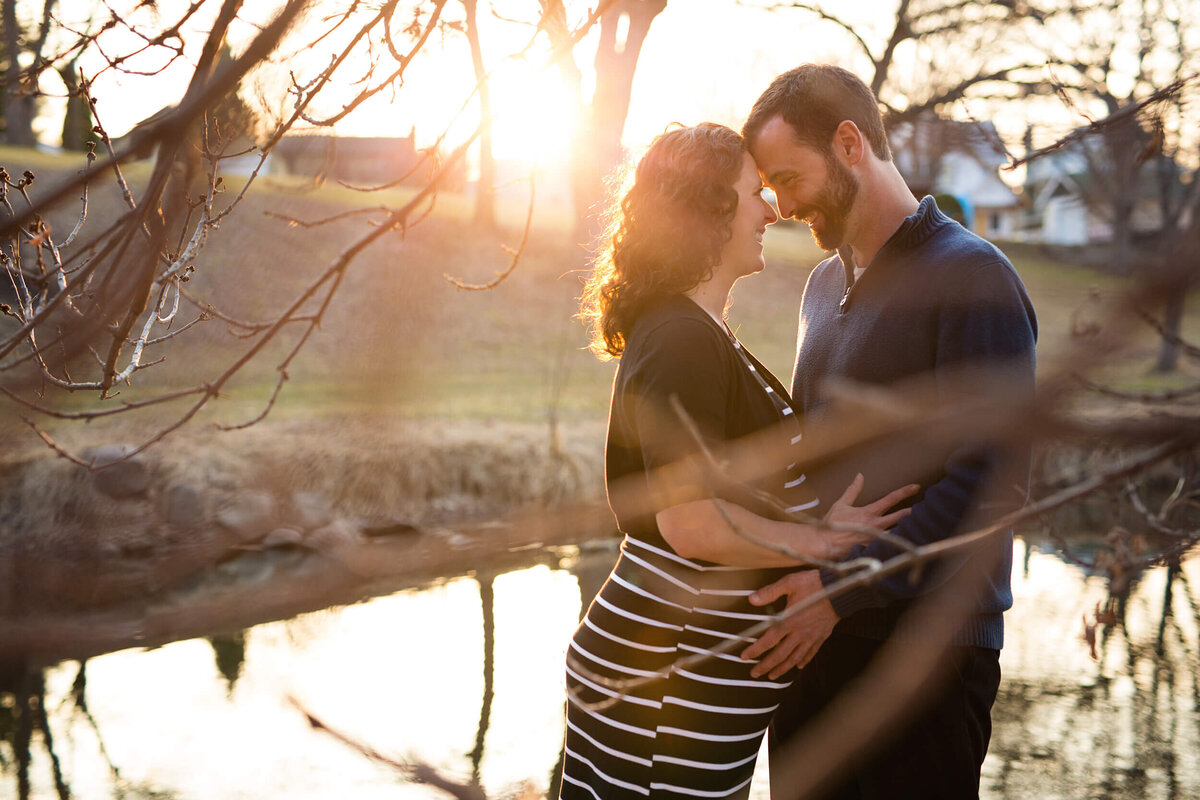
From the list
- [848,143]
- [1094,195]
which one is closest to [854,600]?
[848,143]

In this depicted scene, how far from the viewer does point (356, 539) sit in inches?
327

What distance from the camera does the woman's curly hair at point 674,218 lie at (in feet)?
6.90

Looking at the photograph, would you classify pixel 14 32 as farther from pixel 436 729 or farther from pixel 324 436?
pixel 324 436

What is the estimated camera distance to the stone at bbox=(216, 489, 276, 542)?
841 cm

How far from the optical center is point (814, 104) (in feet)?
7.88

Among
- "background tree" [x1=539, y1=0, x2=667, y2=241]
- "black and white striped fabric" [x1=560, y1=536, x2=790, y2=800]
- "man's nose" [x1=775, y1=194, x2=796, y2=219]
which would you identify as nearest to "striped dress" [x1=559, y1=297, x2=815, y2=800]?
"black and white striped fabric" [x1=560, y1=536, x2=790, y2=800]

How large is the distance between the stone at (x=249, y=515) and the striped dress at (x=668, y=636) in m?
6.86

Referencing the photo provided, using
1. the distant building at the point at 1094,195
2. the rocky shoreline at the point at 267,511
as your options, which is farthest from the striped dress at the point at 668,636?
the rocky shoreline at the point at 267,511

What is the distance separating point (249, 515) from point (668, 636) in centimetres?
731

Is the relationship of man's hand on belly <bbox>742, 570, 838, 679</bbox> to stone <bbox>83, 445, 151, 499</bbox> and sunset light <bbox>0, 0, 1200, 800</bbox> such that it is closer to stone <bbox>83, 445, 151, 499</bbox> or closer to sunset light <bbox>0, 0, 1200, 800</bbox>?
sunset light <bbox>0, 0, 1200, 800</bbox>

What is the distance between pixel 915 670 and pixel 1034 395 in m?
1.66

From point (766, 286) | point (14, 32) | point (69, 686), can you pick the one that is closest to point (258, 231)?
point (766, 286)

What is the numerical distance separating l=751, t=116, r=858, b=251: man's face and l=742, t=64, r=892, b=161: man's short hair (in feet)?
0.08

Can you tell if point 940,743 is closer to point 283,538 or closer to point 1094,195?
point 1094,195
